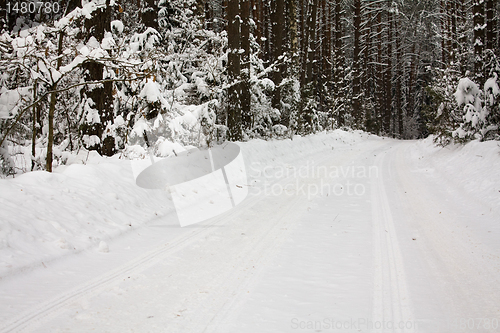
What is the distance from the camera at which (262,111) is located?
1510cm

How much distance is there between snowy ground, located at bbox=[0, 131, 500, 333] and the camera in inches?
115

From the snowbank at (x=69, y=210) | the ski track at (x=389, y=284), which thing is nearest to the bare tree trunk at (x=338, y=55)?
the ski track at (x=389, y=284)

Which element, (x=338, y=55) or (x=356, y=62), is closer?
(x=356, y=62)

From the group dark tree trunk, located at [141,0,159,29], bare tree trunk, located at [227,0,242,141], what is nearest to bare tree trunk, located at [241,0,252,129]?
bare tree trunk, located at [227,0,242,141]

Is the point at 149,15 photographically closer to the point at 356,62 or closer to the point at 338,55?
the point at 356,62

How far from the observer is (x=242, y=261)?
13.5ft

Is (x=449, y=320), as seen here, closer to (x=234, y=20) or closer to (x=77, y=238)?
(x=77, y=238)

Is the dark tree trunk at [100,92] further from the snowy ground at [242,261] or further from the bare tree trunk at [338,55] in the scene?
the bare tree trunk at [338,55]

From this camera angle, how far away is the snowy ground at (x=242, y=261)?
2924 mm

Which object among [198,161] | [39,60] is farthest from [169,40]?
[39,60]

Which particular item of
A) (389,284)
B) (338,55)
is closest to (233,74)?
(389,284)

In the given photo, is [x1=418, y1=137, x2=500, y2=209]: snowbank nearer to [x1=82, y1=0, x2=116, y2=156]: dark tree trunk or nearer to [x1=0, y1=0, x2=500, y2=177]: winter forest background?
[x1=0, y1=0, x2=500, y2=177]: winter forest background

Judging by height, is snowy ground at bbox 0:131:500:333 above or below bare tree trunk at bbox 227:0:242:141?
below

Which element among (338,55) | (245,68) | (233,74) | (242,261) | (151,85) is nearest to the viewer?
(242,261)
